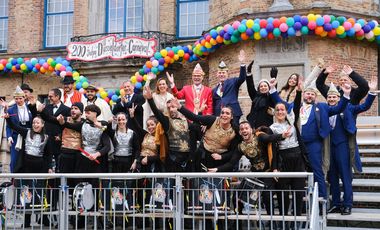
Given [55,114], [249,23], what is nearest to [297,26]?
[249,23]

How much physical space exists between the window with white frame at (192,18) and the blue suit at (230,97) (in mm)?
9162

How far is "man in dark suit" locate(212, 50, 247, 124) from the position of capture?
10000 millimetres

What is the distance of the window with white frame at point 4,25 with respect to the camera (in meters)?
21.5

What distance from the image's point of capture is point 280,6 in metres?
15.4

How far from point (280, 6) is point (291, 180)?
8207mm

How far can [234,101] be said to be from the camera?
32.9 ft

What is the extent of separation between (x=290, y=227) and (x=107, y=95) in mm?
10294

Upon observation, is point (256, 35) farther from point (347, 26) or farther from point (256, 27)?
point (347, 26)

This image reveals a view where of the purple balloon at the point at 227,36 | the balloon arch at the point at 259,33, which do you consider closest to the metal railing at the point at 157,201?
the balloon arch at the point at 259,33

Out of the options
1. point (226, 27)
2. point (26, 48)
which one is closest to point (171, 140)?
point (226, 27)

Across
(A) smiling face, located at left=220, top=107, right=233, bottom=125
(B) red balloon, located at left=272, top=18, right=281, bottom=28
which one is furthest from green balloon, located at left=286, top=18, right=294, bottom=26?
(A) smiling face, located at left=220, top=107, right=233, bottom=125

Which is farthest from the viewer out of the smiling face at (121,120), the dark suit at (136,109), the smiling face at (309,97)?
the dark suit at (136,109)

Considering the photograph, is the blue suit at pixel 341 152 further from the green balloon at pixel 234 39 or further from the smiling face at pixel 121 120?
the green balloon at pixel 234 39

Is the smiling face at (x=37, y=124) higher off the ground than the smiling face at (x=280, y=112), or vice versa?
the smiling face at (x=280, y=112)
